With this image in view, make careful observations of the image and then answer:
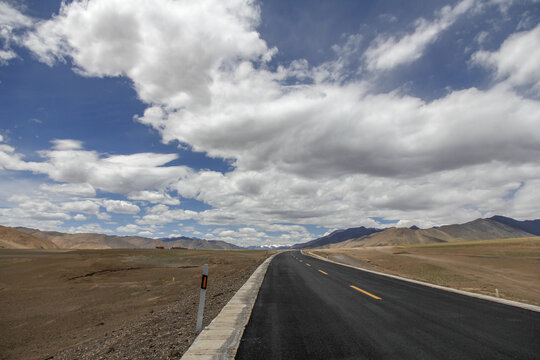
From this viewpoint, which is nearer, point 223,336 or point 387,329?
point 223,336

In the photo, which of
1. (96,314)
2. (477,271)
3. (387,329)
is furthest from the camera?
(477,271)

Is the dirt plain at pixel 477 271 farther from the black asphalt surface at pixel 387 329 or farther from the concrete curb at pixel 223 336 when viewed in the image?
the concrete curb at pixel 223 336

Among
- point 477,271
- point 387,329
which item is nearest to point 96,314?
point 387,329

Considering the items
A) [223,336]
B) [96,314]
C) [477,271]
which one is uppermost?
[223,336]

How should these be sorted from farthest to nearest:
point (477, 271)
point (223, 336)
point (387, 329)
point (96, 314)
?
1. point (477, 271)
2. point (96, 314)
3. point (387, 329)
4. point (223, 336)

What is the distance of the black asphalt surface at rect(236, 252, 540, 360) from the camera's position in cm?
480

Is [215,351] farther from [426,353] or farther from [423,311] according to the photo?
[423,311]

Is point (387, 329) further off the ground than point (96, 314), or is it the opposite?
point (387, 329)

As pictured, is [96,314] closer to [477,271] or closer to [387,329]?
[387,329]

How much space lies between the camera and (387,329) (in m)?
6.14

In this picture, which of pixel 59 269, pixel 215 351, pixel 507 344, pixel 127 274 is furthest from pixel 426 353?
pixel 59 269

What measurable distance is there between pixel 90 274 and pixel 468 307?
108 feet

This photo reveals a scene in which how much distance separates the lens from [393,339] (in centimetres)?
548

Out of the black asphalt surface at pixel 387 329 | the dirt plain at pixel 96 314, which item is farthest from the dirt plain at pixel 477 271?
the dirt plain at pixel 96 314
